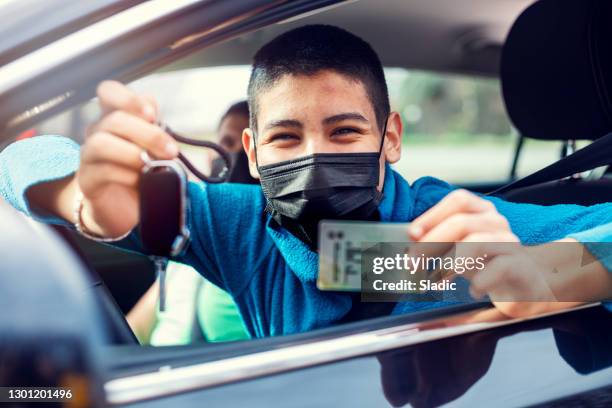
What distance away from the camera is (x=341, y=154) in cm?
141

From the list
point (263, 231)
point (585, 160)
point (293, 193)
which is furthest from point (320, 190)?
point (585, 160)

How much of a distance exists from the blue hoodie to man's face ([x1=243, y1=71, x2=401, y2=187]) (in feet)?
0.42

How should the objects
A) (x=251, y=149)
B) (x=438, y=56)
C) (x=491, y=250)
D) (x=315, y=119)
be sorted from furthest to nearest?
(x=438, y=56)
(x=251, y=149)
(x=315, y=119)
(x=491, y=250)

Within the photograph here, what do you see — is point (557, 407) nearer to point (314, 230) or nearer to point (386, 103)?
point (314, 230)

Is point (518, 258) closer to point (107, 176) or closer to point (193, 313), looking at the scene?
point (107, 176)

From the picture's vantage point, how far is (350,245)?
1.14 m

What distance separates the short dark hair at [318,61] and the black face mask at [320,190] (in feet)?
0.75

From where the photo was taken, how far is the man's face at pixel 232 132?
2461 millimetres

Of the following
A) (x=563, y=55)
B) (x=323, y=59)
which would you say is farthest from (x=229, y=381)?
(x=563, y=55)

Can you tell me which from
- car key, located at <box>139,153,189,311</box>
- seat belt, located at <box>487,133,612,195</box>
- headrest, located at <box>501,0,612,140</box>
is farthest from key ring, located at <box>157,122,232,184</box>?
headrest, located at <box>501,0,612,140</box>

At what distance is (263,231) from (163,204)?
56cm

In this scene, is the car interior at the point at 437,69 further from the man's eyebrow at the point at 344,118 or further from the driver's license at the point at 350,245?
the man's eyebrow at the point at 344,118

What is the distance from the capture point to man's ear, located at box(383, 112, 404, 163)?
5.43ft

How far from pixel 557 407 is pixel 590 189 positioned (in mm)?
1134
